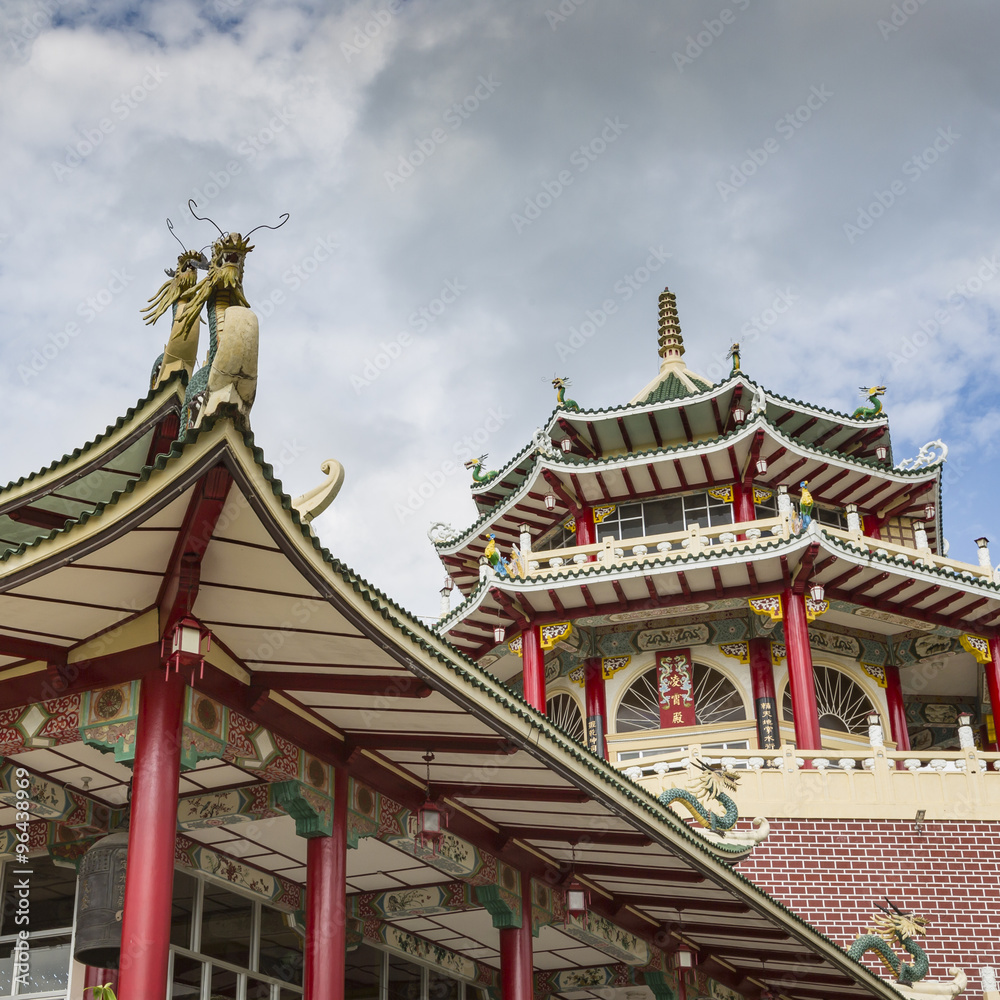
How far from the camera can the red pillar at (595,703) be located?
79.6 ft

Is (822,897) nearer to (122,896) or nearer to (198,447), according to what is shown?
(122,896)

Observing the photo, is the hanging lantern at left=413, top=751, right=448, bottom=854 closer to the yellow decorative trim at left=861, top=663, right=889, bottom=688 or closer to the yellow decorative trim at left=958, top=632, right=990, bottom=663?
the yellow decorative trim at left=861, top=663, right=889, bottom=688

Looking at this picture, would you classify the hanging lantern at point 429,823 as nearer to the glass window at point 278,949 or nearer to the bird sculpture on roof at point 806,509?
the glass window at point 278,949

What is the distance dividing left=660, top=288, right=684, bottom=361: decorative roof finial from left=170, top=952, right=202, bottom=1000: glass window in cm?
2082

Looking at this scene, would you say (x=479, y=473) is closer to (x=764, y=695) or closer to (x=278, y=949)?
(x=764, y=695)

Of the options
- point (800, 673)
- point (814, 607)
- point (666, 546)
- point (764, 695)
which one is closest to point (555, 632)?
point (666, 546)

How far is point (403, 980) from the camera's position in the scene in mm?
12703

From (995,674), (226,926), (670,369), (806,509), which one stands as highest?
(670,369)

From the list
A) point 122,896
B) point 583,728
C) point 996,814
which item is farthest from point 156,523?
point 583,728

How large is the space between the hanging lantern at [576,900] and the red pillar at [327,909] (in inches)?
133

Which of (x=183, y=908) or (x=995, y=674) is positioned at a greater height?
(x=995, y=674)

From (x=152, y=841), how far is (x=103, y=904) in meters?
1.16

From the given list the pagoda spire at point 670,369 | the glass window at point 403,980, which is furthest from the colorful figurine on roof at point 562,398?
the glass window at point 403,980

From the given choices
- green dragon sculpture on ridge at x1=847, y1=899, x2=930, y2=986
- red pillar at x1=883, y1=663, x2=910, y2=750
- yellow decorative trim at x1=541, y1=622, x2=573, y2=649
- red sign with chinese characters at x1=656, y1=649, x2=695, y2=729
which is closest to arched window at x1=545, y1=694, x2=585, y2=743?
yellow decorative trim at x1=541, y1=622, x2=573, y2=649
